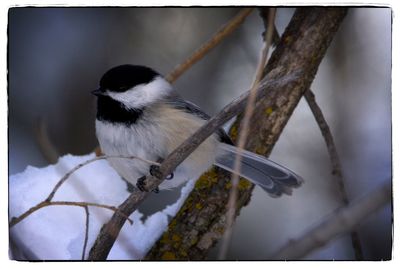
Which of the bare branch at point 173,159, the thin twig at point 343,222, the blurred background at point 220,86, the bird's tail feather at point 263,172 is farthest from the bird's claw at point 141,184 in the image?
the thin twig at point 343,222

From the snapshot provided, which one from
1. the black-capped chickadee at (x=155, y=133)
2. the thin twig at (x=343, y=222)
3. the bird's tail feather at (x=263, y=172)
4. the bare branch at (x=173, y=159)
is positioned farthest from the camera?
the bird's tail feather at (x=263, y=172)

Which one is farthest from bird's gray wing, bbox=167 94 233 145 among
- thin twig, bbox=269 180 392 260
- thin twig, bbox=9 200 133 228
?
thin twig, bbox=269 180 392 260

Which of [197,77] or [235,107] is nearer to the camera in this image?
[235,107]

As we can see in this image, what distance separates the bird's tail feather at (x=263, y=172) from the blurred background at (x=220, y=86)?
0.09 feet

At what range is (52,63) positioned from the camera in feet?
6.04

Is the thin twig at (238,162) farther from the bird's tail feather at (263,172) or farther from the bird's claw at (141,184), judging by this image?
the bird's claw at (141,184)

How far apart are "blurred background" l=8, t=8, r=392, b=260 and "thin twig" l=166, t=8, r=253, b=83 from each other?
0.06 ft

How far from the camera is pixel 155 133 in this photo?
1689 millimetres

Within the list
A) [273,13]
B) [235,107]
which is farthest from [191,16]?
[235,107]

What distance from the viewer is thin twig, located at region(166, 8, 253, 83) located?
184cm

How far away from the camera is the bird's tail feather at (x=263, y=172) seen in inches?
71.1

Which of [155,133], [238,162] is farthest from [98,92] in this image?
[238,162]

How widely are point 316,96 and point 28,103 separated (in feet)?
3.08

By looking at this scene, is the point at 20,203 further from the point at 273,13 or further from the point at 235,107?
the point at 273,13
